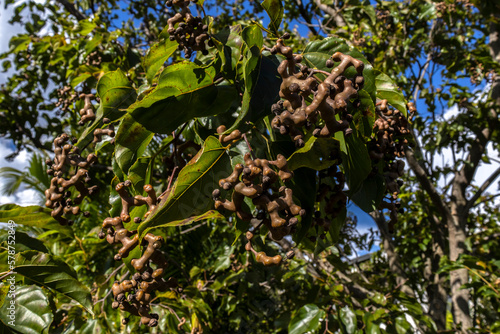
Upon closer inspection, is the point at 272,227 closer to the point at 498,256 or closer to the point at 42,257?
the point at 42,257

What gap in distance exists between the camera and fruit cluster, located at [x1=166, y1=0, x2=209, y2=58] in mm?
881

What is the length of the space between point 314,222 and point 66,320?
1.17 m

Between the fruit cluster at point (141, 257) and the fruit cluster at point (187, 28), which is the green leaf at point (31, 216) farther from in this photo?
the fruit cluster at point (187, 28)

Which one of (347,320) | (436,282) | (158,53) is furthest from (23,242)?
(436,282)

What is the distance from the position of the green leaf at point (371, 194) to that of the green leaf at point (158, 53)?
618 millimetres

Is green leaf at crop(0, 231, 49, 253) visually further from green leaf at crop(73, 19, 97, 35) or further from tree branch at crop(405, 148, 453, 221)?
tree branch at crop(405, 148, 453, 221)

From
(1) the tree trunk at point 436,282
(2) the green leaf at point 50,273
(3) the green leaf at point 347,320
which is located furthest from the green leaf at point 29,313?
(1) the tree trunk at point 436,282

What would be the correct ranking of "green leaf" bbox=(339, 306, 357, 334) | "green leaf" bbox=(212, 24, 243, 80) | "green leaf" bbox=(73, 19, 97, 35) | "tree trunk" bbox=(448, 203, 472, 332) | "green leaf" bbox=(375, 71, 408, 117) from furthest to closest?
"tree trunk" bbox=(448, 203, 472, 332) < "green leaf" bbox=(73, 19, 97, 35) < "green leaf" bbox=(339, 306, 357, 334) < "green leaf" bbox=(375, 71, 408, 117) < "green leaf" bbox=(212, 24, 243, 80)

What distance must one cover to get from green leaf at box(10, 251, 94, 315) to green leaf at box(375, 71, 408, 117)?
0.95 meters

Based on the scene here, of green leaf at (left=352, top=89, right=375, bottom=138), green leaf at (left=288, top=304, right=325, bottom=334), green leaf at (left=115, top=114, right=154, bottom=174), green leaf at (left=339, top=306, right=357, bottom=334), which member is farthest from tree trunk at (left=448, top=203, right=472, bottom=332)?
green leaf at (left=115, top=114, right=154, bottom=174)

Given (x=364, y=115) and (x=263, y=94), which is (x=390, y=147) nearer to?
(x=364, y=115)

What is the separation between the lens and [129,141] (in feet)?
2.80

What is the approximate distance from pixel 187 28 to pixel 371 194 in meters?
0.59

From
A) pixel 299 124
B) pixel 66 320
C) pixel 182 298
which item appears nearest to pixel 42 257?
pixel 66 320
